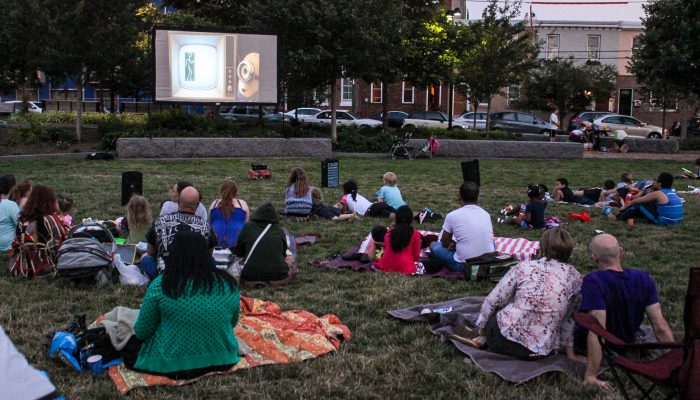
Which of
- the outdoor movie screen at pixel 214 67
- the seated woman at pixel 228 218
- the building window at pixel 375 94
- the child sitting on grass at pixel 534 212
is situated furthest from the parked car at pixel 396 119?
the seated woman at pixel 228 218

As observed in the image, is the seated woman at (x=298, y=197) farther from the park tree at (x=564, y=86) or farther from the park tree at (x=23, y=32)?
the park tree at (x=564, y=86)

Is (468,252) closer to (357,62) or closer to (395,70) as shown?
(357,62)

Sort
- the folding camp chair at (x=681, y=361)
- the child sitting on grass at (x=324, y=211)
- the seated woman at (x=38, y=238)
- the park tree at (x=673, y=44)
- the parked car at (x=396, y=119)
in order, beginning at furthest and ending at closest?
the parked car at (x=396, y=119) → the park tree at (x=673, y=44) → the child sitting on grass at (x=324, y=211) → the seated woman at (x=38, y=238) → the folding camp chair at (x=681, y=361)

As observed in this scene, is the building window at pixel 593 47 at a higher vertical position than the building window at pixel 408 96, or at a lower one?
higher

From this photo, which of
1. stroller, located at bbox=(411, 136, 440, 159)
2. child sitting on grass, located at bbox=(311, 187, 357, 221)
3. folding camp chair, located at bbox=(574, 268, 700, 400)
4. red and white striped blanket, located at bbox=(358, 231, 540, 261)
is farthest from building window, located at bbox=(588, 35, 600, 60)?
folding camp chair, located at bbox=(574, 268, 700, 400)

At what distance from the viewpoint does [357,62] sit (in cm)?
2639

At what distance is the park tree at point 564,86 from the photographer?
43.7m

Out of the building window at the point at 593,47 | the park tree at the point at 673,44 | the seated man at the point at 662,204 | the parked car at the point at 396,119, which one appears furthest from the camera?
the building window at the point at 593,47

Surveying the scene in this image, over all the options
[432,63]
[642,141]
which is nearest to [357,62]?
[432,63]

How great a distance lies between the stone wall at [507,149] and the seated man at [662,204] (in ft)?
46.7

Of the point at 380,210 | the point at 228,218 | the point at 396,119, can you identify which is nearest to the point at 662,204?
the point at 380,210

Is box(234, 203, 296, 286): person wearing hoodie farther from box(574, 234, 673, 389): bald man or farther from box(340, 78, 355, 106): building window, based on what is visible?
box(340, 78, 355, 106): building window

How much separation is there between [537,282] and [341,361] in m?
1.57

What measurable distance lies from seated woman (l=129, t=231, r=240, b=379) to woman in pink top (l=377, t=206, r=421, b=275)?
3.68m
